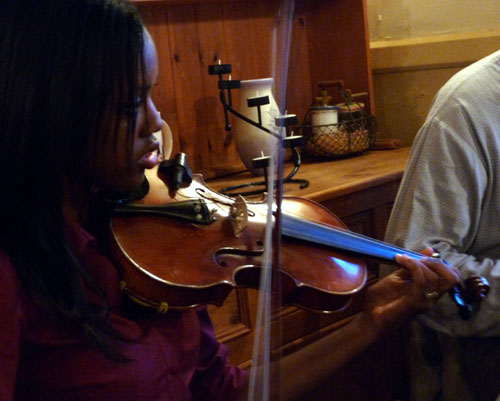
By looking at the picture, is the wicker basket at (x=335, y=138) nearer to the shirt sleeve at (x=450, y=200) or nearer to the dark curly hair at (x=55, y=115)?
the shirt sleeve at (x=450, y=200)

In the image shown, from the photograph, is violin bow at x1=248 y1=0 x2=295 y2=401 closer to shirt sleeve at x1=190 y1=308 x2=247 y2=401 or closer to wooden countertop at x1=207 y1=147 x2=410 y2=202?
shirt sleeve at x1=190 y1=308 x2=247 y2=401

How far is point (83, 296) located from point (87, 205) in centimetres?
13

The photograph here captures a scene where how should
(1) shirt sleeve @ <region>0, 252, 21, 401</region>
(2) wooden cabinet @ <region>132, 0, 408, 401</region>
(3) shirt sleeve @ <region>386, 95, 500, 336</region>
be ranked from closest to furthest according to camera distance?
(1) shirt sleeve @ <region>0, 252, 21, 401</region> → (3) shirt sleeve @ <region>386, 95, 500, 336</region> → (2) wooden cabinet @ <region>132, 0, 408, 401</region>

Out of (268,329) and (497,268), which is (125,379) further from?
(497,268)

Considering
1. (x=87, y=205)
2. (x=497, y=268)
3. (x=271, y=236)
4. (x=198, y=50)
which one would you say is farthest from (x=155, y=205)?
(x=198, y=50)

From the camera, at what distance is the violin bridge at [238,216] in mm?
865

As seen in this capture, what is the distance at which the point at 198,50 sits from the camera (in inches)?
65.7

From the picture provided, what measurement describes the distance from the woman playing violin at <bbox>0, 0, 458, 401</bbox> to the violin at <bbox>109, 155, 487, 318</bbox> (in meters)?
0.04

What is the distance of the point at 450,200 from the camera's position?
3.46ft

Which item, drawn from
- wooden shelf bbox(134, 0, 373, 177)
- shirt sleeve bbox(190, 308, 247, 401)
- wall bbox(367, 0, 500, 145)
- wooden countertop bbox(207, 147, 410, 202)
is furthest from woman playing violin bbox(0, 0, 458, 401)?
wall bbox(367, 0, 500, 145)

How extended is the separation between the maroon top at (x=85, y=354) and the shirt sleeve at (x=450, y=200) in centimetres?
47

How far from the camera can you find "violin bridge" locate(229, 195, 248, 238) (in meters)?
0.87

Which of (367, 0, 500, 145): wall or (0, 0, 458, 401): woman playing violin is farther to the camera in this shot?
(367, 0, 500, 145): wall

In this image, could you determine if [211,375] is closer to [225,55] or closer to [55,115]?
[55,115]
